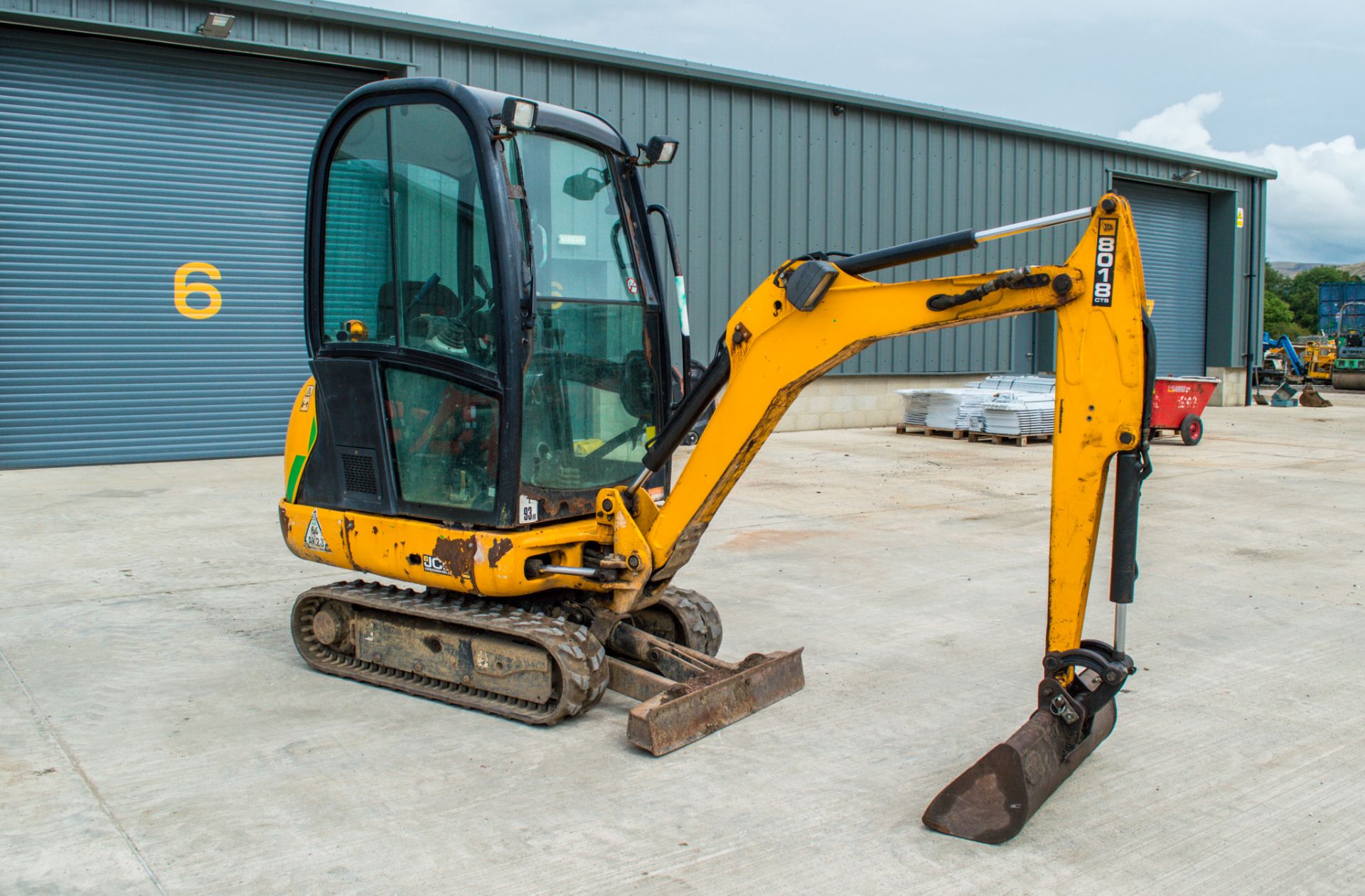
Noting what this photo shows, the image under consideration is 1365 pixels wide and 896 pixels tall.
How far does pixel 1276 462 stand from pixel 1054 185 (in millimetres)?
9945

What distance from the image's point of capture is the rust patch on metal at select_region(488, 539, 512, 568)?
188 inches

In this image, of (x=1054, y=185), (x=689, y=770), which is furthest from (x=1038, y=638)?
(x=1054, y=185)

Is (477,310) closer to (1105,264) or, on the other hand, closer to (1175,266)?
(1105,264)

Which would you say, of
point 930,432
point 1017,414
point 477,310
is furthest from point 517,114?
point 930,432

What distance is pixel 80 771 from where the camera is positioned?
4.33 meters

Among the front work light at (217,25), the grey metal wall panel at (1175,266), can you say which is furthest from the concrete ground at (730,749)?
the grey metal wall panel at (1175,266)

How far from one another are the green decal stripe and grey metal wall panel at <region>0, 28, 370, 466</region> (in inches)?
366

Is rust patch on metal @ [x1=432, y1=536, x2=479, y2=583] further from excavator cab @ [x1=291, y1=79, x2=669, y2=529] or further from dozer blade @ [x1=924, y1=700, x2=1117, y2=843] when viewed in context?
dozer blade @ [x1=924, y1=700, x2=1117, y2=843]

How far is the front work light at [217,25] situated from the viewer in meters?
13.1

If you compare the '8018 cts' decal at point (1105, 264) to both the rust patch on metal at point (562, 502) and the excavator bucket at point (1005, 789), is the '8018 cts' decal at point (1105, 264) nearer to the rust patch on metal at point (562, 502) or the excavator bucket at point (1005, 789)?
the excavator bucket at point (1005, 789)

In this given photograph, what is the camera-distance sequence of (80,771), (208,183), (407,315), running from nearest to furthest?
(80,771) < (407,315) < (208,183)

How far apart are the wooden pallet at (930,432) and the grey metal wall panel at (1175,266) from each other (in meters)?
9.30

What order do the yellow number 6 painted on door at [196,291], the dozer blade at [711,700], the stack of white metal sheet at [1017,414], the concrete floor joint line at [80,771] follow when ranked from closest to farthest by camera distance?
the concrete floor joint line at [80,771]
the dozer blade at [711,700]
the yellow number 6 painted on door at [196,291]
the stack of white metal sheet at [1017,414]

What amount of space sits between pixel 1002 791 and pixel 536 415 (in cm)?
239
